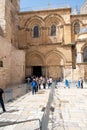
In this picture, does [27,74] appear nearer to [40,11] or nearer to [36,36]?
[36,36]

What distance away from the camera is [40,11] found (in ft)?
91.7

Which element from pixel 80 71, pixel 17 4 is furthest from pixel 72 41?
pixel 17 4

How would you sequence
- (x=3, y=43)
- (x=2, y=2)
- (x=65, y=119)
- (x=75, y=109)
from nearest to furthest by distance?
(x=65, y=119) < (x=75, y=109) < (x=3, y=43) < (x=2, y=2)

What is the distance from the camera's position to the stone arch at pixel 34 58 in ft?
89.4

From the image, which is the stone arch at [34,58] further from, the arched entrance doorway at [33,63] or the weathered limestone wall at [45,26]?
the weathered limestone wall at [45,26]

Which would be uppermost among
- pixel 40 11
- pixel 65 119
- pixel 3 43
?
pixel 40 11

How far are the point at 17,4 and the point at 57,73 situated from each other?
11132 millimetres

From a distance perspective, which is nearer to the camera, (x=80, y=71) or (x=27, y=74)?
(x=80, y=71)

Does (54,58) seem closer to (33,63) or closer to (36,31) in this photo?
(33,63)

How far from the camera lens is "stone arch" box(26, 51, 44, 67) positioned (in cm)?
2725

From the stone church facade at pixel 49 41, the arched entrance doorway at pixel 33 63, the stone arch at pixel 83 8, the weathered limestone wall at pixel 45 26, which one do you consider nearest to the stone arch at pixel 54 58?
the stone church facade at pixel 49 41

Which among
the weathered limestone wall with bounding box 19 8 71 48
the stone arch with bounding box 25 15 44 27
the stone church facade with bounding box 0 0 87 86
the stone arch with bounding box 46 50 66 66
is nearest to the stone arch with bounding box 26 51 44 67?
the stone church facade with bounding box 0 0 87 86

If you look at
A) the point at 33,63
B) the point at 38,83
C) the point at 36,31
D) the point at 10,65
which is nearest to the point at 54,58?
the point at 33,63

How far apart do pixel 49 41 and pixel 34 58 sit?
313cm
